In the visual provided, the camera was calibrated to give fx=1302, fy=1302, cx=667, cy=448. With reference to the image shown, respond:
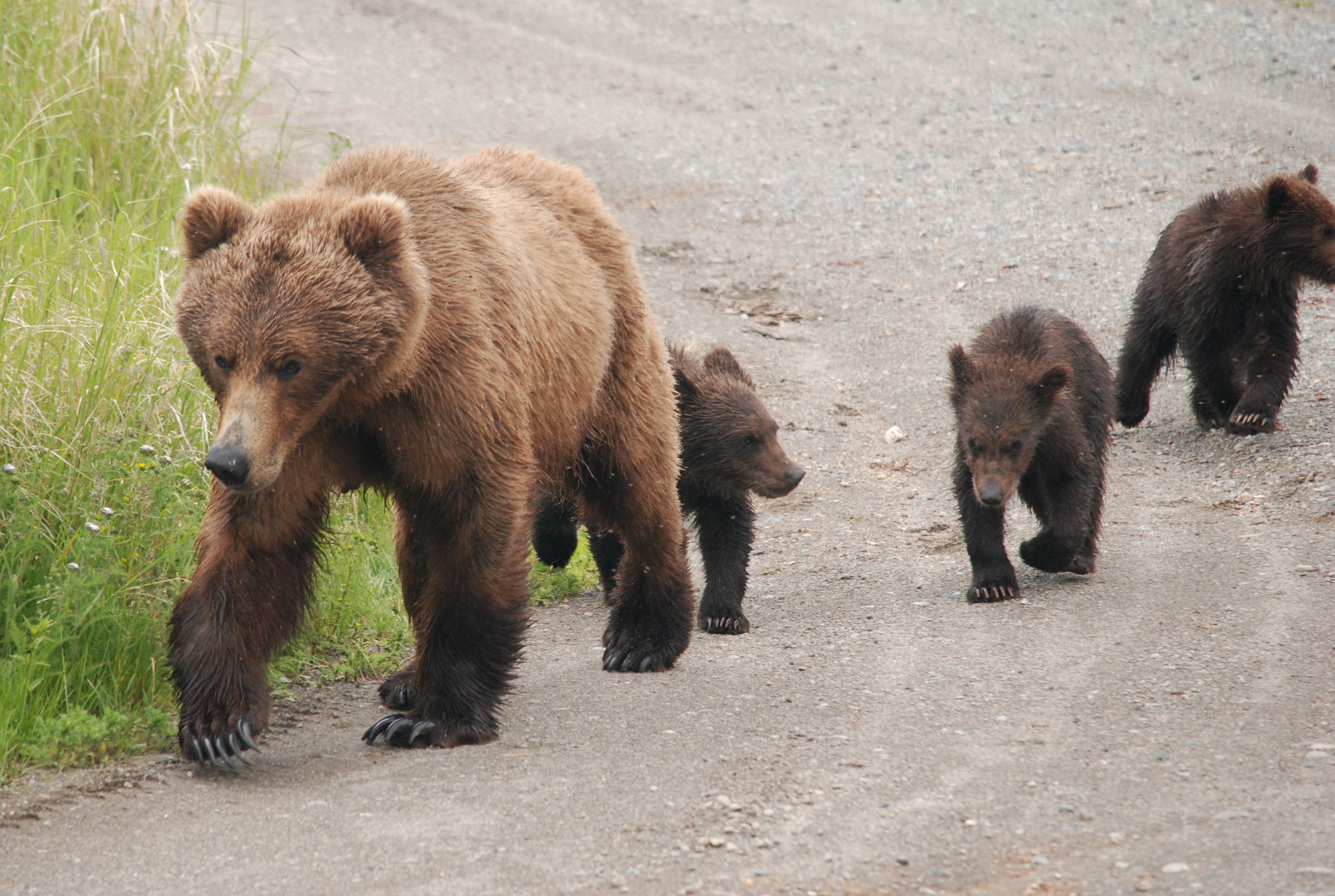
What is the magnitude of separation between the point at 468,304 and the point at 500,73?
430 inches

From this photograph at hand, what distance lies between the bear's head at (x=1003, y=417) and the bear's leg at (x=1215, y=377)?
2.15 metres

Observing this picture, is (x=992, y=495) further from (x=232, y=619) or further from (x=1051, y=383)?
(x=232, y=619)

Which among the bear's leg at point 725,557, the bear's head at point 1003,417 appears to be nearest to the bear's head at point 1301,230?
the bear's head at point 1003,417

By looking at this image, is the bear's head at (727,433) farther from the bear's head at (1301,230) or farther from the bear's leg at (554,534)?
the bear's head at (1301,230)

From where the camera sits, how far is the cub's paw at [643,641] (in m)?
5.31

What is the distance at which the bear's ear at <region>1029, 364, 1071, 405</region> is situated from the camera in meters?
6.20

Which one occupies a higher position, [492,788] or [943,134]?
[943,134]

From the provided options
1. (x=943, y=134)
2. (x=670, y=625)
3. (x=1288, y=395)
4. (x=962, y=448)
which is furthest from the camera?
(x=943, y=134)

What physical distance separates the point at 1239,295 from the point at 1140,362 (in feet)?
2.37

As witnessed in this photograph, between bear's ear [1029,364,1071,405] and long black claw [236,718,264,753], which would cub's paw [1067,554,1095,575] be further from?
long black claw [236,718,264,753]

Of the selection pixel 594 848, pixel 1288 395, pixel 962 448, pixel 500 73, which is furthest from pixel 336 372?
pixel 500 73

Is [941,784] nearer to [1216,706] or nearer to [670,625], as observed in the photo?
[1216,706]

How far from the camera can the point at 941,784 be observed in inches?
152

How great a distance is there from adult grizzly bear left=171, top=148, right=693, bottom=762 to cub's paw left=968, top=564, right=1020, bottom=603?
2.12m
